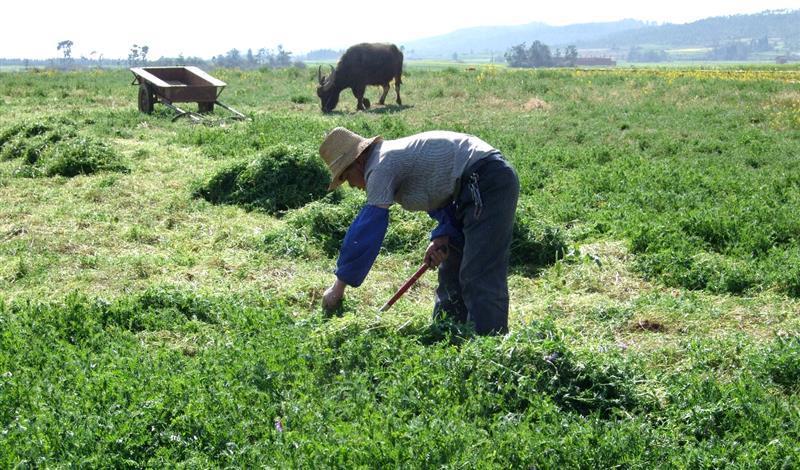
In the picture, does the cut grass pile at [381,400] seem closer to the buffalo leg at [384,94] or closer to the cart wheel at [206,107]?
the cart wheel at [206,107]

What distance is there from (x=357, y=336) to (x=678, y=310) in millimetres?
2853

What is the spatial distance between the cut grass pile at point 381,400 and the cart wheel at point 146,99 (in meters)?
13.9

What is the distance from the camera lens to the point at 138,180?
1167cm

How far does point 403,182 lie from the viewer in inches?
218

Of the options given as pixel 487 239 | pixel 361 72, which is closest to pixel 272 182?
pixel 487 239

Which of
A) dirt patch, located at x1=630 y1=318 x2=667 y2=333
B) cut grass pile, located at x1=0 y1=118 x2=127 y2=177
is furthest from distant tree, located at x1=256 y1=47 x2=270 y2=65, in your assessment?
dirt patch, located at x1=630 y1=318 x2=667 y2=333

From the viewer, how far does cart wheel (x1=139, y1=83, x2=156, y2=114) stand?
1894 centimetres

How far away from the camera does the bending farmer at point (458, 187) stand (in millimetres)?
5438

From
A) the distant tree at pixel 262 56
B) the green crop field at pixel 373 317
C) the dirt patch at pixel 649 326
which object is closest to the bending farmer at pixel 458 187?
the green crop field at pixel 373 317

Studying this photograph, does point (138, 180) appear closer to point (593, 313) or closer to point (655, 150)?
point (593, 313)

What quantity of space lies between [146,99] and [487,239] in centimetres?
1523

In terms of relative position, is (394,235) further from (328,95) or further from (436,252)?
(328,95)

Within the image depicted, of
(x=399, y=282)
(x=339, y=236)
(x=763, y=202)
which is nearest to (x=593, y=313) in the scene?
(x=399, y=282)

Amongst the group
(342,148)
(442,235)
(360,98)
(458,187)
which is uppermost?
(360,98)
